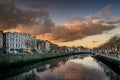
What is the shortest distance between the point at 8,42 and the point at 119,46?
2369 inches

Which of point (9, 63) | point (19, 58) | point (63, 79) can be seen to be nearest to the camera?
point (63, 79)

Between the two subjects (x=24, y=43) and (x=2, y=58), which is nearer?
(x=2, y=58)

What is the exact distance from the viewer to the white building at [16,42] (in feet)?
431

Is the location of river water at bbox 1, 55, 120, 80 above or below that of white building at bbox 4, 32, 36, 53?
below

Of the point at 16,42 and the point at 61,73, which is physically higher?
the point at 16,42

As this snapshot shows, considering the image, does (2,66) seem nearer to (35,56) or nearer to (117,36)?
(35,56)

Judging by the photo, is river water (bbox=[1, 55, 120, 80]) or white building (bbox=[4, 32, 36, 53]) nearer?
river water (bbox=[1, 55, 120, 80])

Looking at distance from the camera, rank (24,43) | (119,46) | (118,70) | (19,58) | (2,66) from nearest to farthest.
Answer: (118,70), (2,66), (19,58), (119,46), (24,43)

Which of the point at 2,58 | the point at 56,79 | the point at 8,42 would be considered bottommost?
the point at 56,79

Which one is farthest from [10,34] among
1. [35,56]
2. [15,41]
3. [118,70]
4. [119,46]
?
[118,70]

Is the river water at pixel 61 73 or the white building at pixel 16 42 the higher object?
the white building at pixel 16 42

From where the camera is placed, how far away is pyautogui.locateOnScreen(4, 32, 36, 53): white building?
431 feet

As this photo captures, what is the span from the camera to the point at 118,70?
54.2m

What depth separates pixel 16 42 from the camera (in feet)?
470
